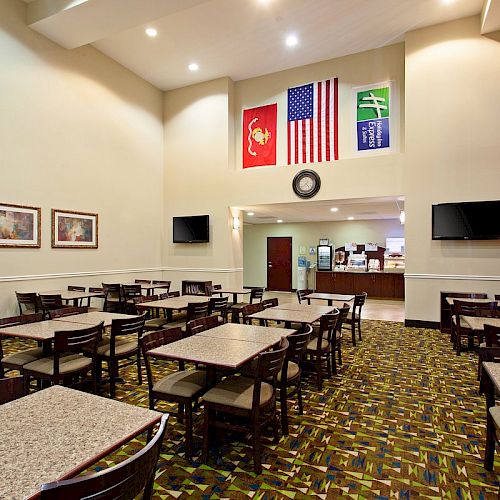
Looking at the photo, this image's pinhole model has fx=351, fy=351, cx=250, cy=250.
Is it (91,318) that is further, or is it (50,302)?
(50,302)

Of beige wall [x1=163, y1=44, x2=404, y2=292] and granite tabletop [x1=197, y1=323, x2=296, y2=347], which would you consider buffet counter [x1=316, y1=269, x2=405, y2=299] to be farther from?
granite tabletop [x1=197, y1=323, x2=296, y2=347]

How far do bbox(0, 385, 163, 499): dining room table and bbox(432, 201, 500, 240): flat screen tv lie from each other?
6876 millimetres

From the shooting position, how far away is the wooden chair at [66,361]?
3.05 meters

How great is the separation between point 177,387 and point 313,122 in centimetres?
760

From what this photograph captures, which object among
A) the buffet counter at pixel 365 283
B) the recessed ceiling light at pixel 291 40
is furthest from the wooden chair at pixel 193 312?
the buffet counter at pixel 365 283

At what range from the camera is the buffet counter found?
11.4m

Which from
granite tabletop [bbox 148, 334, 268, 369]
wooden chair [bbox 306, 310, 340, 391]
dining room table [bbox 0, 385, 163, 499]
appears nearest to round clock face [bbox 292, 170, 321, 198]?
wooden chair [bbox 306, 310, 340, 391]

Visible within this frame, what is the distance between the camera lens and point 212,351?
2744mm

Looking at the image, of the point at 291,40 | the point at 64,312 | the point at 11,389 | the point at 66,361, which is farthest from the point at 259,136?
the point at 11,389

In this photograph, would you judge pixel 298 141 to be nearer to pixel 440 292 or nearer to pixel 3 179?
pixel 440 292

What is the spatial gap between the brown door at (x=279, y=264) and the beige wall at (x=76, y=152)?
5580 millimetres

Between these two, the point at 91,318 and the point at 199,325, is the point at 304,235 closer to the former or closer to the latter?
the point at 199,325

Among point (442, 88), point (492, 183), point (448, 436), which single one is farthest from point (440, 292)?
point (448, 436)

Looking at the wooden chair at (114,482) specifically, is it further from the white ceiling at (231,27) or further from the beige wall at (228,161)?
the beige wall at (228,161)
